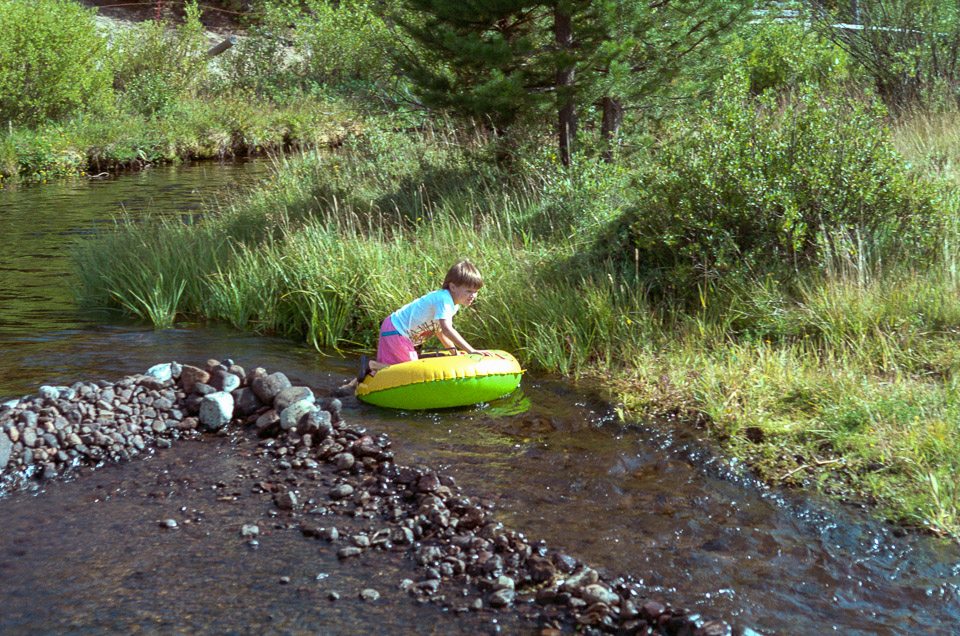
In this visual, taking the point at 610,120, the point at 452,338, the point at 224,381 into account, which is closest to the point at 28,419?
the point at 224,381

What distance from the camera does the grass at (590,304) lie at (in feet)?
16.9

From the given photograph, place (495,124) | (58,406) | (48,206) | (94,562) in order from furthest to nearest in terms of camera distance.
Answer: (48,206), (495,124), (58,406), (94,562)

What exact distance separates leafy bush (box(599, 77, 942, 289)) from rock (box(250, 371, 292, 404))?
10.00 feet

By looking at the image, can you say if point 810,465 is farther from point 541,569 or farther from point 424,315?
point 424,315

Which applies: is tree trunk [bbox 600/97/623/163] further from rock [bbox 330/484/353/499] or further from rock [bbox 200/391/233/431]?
rock [bbox 330/484/353/499]

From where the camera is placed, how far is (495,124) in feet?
33.1

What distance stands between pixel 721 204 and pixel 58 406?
536 centimetres

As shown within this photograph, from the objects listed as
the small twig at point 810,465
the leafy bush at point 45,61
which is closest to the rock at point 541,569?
the small twig at point 810,465

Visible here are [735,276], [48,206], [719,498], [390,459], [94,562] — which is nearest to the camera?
[94,562]

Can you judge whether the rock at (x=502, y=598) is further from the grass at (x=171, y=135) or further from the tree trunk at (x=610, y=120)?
the grass at (x=171, y=135)

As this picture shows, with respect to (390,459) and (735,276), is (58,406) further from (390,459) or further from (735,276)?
(735,276)

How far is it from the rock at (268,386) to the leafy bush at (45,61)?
624 inches

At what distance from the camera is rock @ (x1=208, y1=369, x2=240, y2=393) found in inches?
247

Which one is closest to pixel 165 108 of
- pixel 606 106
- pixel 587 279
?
pixel 606 106
